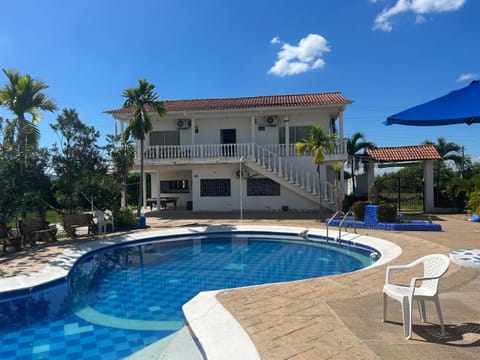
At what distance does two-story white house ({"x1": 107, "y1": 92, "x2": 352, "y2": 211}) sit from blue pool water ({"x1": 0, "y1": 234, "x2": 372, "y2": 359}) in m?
6.65

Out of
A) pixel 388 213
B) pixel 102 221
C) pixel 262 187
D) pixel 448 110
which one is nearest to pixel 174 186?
pixel 262 187

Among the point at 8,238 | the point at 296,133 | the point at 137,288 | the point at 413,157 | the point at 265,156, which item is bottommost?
the point at 137,288

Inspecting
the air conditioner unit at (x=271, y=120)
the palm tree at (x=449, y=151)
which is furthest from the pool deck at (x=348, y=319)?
the palm tree at (x=449, y=151)

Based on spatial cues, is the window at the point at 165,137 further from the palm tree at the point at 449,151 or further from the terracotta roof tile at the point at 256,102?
the palm tree at the point at 449,151

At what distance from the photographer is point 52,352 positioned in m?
4.63

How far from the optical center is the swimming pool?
16.4ft

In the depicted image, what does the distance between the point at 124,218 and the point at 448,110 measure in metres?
12.9

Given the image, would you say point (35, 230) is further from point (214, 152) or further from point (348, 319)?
point (348, 319)

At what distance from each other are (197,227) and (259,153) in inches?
263

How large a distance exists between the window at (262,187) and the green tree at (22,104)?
11.2 meters

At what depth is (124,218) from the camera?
14.1 metres

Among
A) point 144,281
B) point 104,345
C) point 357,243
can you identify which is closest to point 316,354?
point 104,345

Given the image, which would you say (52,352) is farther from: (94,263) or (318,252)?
(318,252)

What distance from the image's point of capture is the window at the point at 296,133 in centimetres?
1973
